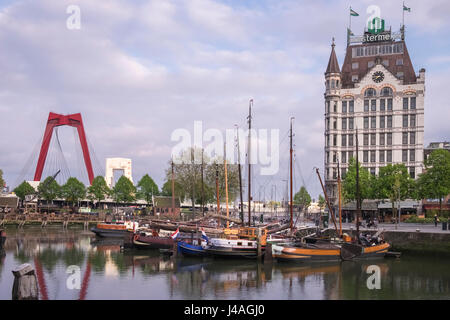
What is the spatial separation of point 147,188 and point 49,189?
2789cm

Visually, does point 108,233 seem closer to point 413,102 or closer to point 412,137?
point 412,137

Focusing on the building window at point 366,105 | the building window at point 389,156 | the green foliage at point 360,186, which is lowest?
the green foliage at point 360,186

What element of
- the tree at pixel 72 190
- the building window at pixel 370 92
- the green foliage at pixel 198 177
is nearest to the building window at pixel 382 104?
the building window at pixel 370 92

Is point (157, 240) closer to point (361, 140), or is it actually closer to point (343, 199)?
point (343, 199)

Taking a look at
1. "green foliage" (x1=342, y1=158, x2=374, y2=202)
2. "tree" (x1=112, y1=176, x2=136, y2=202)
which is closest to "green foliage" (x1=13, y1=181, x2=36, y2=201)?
"tree" (x1=112, y1=176, x2=136, y2=202)

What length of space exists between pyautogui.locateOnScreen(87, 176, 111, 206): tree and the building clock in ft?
216

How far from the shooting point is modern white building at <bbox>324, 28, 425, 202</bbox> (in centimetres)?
9088

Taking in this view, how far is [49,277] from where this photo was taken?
114 ft

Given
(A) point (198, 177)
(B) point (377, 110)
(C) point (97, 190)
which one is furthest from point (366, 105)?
(C) point (97, 190)

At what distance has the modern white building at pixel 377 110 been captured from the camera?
90875mm

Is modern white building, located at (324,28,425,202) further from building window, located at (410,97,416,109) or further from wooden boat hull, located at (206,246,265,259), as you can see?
wooden boat hull, located at (206,246,265,259)

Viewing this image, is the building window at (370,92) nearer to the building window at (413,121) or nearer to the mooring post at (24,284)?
the building window at (413,121)

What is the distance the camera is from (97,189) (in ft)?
367
